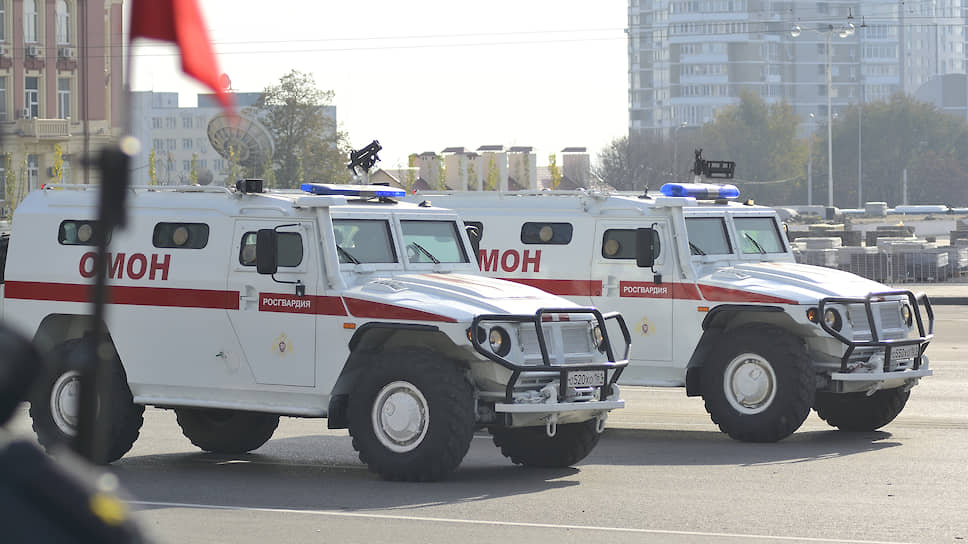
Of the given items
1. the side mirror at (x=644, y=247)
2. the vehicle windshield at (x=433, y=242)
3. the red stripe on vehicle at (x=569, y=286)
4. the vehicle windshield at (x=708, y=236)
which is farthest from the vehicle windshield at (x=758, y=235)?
the vehicle windshield at (x=433, y=242)

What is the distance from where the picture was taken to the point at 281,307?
11883 millimetres

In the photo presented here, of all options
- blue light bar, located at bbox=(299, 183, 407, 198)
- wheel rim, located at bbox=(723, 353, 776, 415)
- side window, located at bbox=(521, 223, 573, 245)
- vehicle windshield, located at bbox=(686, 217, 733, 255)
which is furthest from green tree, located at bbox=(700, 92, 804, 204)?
blue light bar, located at bbox=(299, 183, 407, 198)

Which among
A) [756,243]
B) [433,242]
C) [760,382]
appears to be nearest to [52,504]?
[433,242]

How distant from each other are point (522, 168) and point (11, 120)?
122 meters

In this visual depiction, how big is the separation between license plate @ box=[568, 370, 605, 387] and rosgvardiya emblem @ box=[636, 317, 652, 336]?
315 cm

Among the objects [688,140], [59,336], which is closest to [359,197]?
[59,336]

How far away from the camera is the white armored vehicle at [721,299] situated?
1359 cm

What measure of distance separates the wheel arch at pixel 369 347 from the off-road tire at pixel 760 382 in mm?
3464

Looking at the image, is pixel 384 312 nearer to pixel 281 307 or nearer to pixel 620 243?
pixel 281 307

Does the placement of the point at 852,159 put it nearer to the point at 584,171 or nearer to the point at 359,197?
the point at 584,171

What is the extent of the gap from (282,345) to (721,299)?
167 inches

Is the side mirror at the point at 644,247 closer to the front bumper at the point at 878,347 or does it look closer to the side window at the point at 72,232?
the front bumper at the point at 878,347

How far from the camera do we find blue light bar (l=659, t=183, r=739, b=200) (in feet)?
51.0

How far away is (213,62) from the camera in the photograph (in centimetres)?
192
